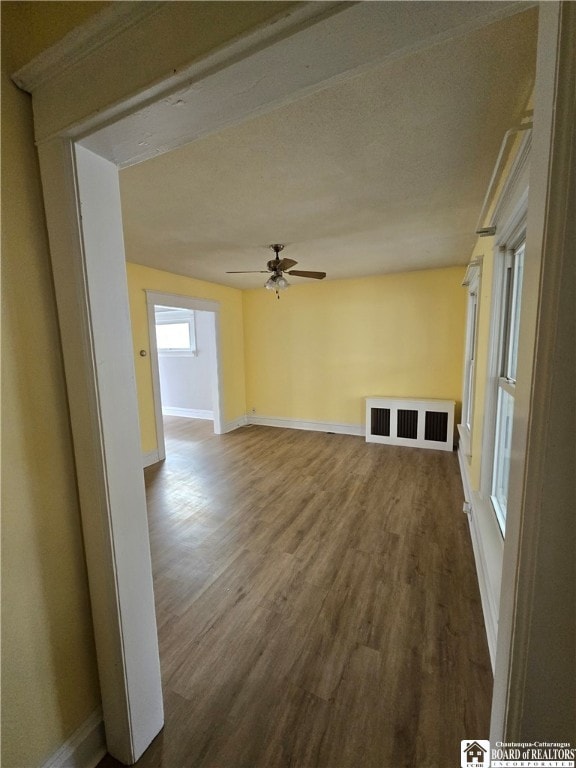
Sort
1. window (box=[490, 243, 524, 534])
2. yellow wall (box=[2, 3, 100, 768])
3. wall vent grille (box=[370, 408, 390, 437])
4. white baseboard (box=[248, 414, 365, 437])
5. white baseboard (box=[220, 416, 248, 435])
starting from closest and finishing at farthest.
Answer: yellow wall (box=[2, 3, 100, 768]), window (box=[490, 243, 524, 534]), wall vent grille (box=[370, 408, 390, 437]), white baseboard (box=[248, 414, 365, 437]), white baseboard (box=[220, 416, 248, 435])

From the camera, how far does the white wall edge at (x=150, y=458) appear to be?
3.78m

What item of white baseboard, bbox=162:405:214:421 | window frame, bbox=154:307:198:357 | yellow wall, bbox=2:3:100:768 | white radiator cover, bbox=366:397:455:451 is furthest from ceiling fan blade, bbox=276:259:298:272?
white baseboard, bbox=162:405:214:421

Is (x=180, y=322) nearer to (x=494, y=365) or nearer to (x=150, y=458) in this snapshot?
(x=150, y=458)

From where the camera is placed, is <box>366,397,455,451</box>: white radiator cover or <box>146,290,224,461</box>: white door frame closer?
<box>146,290,224,461</box>: white door frame

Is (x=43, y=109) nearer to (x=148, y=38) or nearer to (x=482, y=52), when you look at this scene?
(x=148, y=38)

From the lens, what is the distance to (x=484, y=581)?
1676mm

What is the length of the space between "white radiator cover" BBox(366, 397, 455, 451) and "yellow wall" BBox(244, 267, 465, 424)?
265 mm

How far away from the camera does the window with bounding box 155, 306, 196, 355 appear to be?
5973 millimetres

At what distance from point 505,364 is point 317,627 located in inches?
76.5

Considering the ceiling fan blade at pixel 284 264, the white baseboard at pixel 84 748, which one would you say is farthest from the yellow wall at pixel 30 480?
the ceiling fan blade at pixel 284 264

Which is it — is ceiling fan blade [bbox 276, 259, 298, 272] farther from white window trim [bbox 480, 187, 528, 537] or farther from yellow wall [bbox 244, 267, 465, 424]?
yellow wall [bbox 244, 267, 465, 424]

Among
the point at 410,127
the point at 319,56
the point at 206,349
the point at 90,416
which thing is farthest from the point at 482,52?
the point at 206,349

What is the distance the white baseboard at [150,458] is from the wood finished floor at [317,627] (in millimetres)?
801

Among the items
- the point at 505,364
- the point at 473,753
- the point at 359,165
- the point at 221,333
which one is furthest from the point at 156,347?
the point at 473,753
